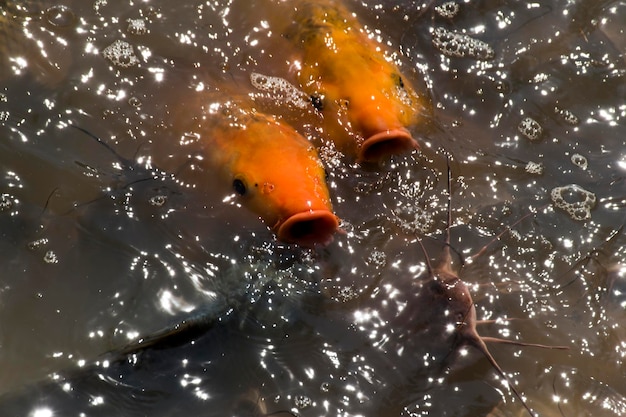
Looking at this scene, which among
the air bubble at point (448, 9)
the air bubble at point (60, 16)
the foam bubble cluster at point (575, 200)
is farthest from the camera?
the air bubble at point (448, 9)

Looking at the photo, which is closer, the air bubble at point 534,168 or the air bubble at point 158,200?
the air bubble at point 158,200

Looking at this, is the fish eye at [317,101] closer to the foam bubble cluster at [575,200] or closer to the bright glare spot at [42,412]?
the foam bubble cluster at [575,200]

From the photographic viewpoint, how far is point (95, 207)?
2.84m

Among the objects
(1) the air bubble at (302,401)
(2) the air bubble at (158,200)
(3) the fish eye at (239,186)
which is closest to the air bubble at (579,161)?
(3) the fish eye at (239,186)

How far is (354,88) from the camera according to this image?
3000 millimetres

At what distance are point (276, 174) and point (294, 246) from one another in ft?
0.97

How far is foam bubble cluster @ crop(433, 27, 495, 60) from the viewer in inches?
141

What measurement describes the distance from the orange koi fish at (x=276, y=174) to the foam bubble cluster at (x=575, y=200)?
105 cm

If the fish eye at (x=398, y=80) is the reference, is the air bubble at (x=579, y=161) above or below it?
below

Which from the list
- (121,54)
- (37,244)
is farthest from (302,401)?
(121,54)

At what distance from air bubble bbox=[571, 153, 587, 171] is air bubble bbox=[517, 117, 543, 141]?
0.19 m

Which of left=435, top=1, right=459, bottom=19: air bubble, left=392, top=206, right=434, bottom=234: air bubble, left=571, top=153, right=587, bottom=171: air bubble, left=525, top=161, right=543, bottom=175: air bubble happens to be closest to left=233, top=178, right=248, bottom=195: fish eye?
left=392, top=206, right=434, bottom=234: air bubble

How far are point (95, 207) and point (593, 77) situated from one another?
8.14ft

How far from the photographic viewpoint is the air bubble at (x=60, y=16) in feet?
11.3
